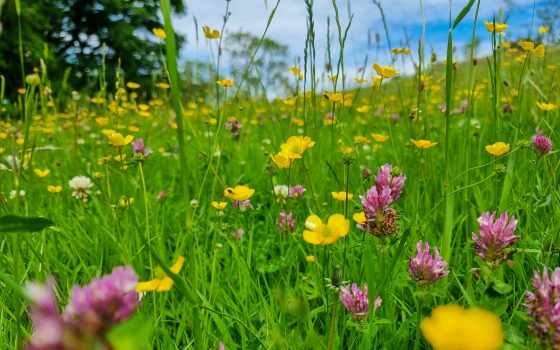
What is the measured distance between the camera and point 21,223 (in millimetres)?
532

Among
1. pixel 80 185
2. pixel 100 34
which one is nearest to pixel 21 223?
pixel 80 185

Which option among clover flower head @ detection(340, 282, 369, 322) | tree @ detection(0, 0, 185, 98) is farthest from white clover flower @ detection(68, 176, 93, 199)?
tree @ detection(0, 0, 185, 98)

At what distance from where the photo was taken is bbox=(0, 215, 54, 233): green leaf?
525 millimetres

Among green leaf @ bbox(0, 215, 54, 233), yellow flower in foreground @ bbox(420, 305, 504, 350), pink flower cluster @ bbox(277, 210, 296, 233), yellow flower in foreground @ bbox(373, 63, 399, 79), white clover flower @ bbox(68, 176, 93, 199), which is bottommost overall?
pink flower cluster @ bbox(277, 210, 296, 233)

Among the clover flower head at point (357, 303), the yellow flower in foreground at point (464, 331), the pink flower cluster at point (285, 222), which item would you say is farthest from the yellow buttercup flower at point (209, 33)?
the yellow flower in foreground at point (464, 331)

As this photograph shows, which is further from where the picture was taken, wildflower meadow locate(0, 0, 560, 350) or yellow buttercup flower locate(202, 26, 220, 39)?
yellow buttercup flower locate(202, 26, 220, 39)

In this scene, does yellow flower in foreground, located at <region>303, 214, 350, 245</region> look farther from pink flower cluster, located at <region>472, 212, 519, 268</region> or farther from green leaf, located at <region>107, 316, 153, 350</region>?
green leaf, located at <region>107, 316, 153, 350</region>

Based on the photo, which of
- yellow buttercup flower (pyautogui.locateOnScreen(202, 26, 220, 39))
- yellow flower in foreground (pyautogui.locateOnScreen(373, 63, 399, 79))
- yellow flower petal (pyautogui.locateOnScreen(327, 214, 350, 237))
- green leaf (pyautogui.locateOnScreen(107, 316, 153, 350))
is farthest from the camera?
yellow buttercup flower (pyautogui.locateOnScreen(202, 26, 220, 39))

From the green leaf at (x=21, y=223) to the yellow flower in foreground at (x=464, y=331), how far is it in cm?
42

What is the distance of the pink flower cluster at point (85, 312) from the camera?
316 mm

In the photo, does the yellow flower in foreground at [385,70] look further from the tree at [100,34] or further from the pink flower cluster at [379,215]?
the tree at [100,34]

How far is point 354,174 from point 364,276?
1.03m

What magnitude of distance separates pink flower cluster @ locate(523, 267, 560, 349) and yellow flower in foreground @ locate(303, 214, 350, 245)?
261mm

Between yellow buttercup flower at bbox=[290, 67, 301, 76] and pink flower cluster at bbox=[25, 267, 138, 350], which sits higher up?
yellow buttercup flower at bbox=[290, 67, 301, 76]
